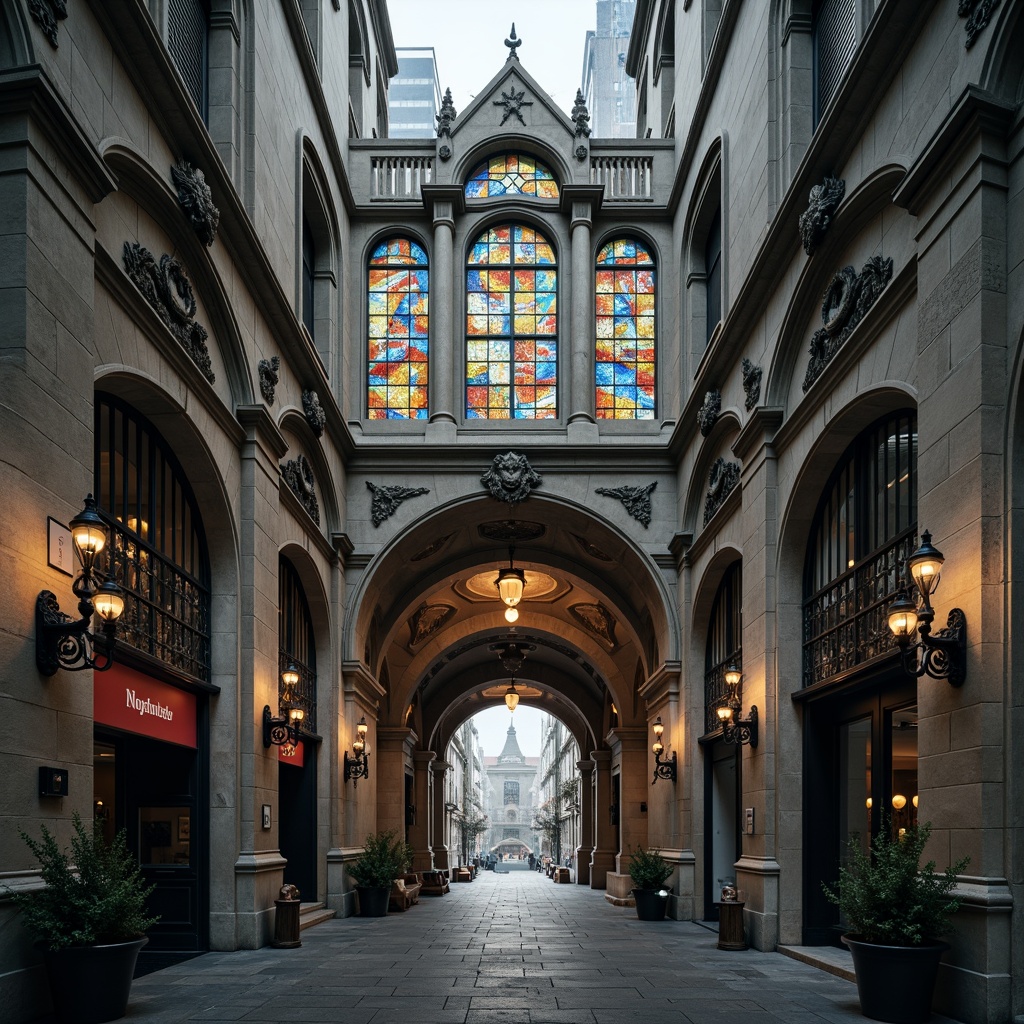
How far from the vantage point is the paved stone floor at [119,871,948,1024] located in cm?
1037

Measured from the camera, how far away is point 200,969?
13141 millimetres

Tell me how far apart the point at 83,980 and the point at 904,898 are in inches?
244


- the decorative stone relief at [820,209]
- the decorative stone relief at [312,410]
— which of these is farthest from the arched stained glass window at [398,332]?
the decorative stone relief at [820,209]

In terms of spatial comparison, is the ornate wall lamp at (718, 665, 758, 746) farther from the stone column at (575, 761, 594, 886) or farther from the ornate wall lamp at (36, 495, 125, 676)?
the stone column at (575, 761, 594, 886)

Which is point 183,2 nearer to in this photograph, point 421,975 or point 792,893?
point 421,975

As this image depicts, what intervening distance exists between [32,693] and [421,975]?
6.32 m

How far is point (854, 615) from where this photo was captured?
13.2 meters

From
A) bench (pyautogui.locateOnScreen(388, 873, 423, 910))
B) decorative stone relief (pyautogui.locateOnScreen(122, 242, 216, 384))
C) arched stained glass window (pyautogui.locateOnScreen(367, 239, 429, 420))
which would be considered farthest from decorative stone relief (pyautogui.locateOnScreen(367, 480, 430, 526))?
decorative stone relief (pyautogui.locateOnScreen(122, 242, 216, 384))

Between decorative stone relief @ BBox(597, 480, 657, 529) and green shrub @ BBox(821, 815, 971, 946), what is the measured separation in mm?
13728

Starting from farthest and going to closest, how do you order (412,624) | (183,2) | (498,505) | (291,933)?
(412,624)
(498,505)
(291,933)
(183,2)

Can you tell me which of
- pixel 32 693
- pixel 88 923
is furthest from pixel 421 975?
pixel 32 693

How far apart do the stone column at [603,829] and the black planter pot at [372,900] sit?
1406 cm

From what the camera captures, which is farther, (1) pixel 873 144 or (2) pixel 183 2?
(2) pixel 183 2

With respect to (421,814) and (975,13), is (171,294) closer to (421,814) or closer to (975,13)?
(975,13)
